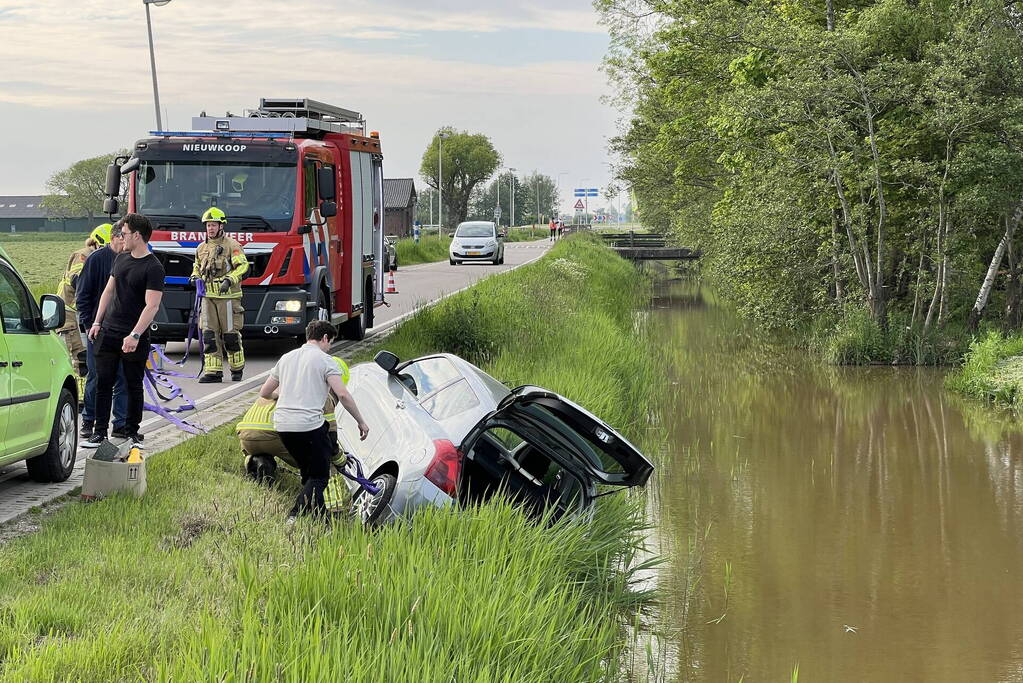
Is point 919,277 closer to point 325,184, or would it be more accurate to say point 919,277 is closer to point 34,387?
point 325,184

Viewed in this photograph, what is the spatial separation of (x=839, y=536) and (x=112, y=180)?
1029cm

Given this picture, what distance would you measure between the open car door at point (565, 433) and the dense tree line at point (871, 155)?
15.1 meters

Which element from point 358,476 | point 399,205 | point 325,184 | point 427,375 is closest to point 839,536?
point 427,375

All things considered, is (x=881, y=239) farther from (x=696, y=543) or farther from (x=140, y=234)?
(x=140, y=234)

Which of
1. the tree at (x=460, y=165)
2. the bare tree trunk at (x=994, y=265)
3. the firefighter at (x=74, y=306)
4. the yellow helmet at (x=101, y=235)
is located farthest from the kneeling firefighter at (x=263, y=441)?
the tree at (x=460, y=165)

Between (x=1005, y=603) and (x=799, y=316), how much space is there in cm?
1858

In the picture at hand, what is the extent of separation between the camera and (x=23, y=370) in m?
8.56

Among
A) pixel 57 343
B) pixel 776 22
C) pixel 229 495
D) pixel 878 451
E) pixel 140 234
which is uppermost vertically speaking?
pixel 776 22

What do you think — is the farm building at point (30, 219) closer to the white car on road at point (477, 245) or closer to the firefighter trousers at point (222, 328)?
the white car on road at point (477, 245)

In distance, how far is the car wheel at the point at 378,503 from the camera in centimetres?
778

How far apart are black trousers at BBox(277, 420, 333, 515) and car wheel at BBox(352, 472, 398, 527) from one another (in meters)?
0.28

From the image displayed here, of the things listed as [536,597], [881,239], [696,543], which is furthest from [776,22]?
[536,597]

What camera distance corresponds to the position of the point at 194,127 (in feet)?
58.0

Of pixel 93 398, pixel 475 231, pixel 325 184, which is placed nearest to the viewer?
pixel 93 398
